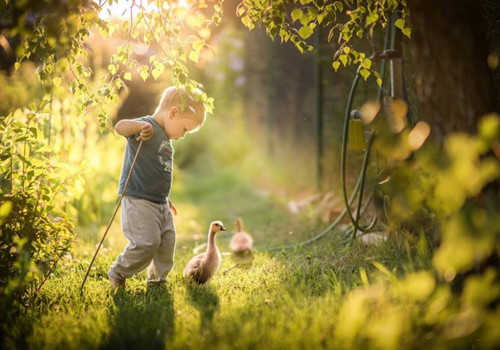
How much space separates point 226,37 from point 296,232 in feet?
26.8

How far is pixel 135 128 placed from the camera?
3.36 m

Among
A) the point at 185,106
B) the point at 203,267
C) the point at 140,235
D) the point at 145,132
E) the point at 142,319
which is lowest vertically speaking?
the point at 142,319

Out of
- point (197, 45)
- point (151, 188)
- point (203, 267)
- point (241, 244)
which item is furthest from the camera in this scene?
point (241, 244)

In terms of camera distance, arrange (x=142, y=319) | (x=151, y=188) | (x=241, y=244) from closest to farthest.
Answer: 1. (x=142, y=319)
2. (x=151, y=188)
3. (x=241, y=244)

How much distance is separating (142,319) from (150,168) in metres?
1.06

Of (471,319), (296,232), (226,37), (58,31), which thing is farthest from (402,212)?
(226,37)

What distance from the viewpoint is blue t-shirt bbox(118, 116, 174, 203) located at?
11.3 ft

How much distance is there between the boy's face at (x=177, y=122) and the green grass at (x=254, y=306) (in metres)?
1.05

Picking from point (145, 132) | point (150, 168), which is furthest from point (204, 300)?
point (145, 132)

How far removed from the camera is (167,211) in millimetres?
3588

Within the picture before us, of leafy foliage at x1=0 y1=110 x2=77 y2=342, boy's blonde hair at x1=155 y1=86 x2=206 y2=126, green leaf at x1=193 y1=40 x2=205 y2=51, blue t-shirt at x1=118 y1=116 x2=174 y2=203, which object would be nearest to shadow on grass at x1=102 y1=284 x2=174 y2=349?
leafy foliage at x1=0 y1=110 x2=77 y2=342

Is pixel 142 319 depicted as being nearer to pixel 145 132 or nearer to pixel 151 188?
pixel 151 188

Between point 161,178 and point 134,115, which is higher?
point 134,115

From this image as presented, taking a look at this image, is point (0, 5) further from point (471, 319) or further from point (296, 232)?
point (296, 232)
